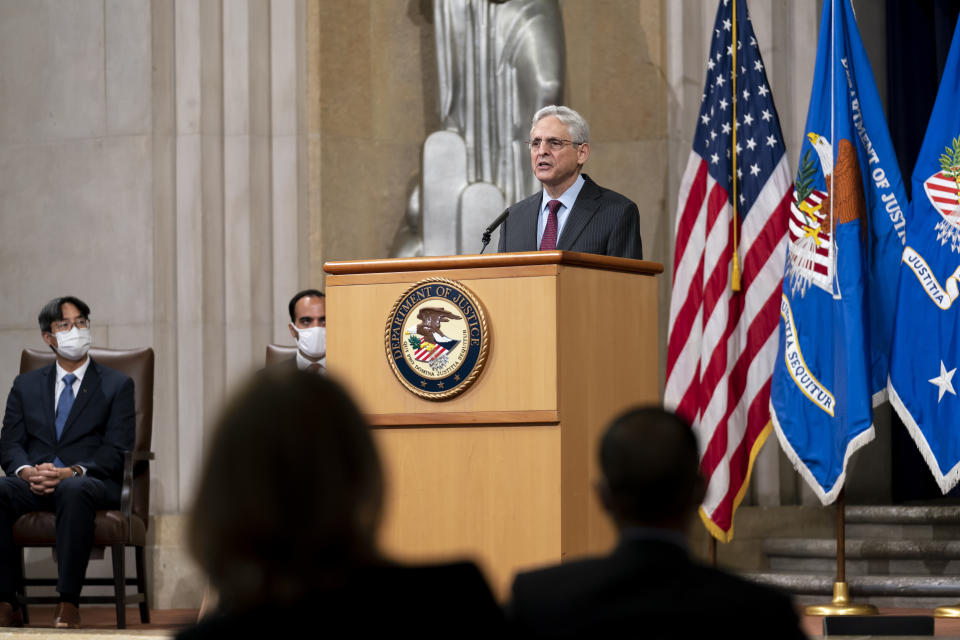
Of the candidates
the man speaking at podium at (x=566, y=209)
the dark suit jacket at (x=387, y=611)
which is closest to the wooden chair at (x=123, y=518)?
the man speaking at podium at (x=566, y=209)

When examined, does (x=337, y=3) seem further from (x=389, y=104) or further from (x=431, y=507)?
(x=431, y=507)

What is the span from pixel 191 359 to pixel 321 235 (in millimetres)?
913

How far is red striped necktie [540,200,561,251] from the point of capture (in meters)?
4.02

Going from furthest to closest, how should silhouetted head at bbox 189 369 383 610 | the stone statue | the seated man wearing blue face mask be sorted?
the stone statue, the seated man wearing blue face mask, silhouetted head at bbox 189 369 383 610

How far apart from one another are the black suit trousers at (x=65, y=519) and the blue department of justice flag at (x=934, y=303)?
129 inches

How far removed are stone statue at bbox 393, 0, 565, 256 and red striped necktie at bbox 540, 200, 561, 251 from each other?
121 inches

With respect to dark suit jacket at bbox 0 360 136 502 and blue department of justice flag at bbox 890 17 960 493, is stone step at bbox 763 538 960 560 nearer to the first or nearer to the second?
blue department of justice flag at bbox 890 17 960 493

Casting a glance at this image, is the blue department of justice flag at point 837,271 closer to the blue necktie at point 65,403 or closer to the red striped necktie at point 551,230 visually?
the red striped necktie at point 551,230

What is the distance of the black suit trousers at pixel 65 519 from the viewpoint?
5594mm

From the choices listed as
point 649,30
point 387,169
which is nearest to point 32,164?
point 387,169

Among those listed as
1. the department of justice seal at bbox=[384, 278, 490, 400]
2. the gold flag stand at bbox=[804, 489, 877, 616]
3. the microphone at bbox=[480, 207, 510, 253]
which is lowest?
the gold flag stand at bbox=[804, 489, 877, 616]

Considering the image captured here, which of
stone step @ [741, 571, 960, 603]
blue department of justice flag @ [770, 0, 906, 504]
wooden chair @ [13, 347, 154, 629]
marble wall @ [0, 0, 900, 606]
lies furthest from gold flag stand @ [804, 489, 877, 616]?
wooden chair @ [13, 347, 154, 629]

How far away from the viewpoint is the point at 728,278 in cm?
586

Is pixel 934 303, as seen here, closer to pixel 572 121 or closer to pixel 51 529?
pixel 572 121
